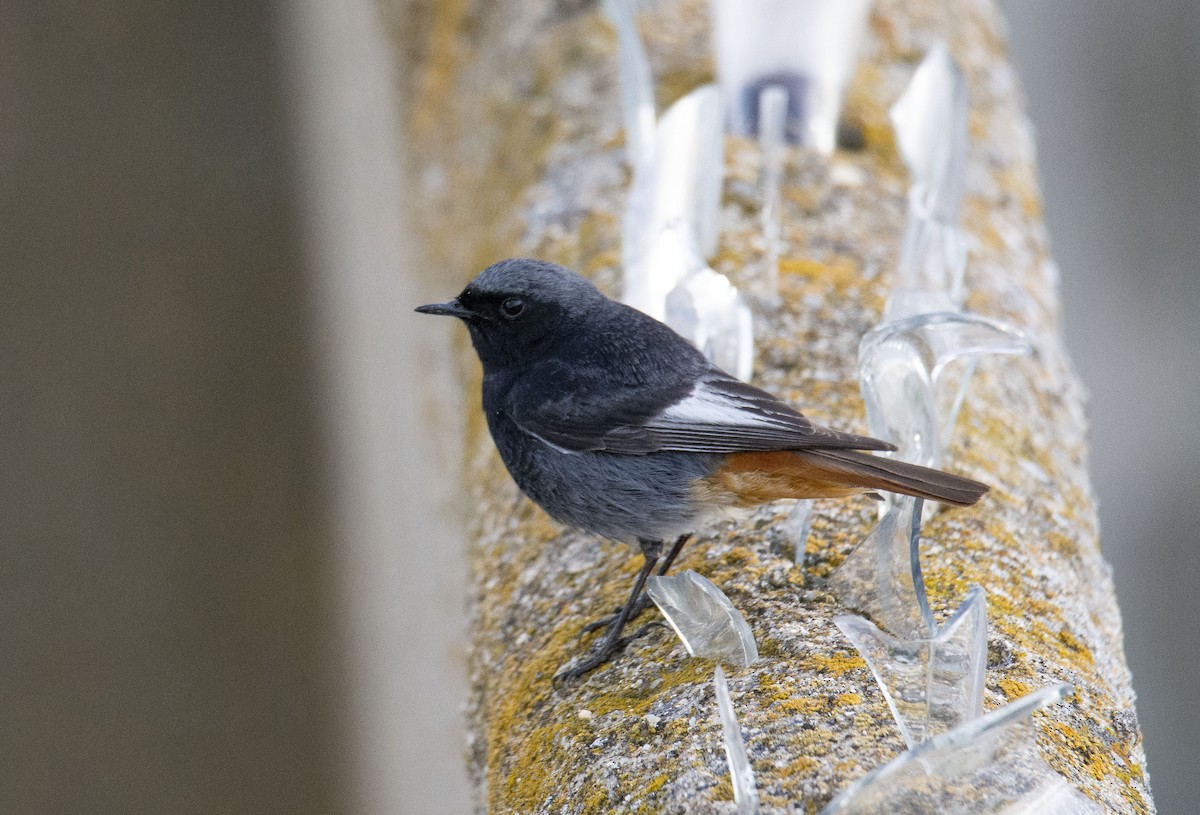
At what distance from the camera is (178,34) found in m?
5.11

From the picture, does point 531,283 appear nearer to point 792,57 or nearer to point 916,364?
point 916,364

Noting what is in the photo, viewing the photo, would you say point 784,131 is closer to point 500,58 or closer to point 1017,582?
point 500,58

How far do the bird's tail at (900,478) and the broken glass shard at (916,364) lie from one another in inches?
4.3

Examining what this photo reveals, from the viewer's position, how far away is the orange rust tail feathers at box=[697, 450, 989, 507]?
187cm

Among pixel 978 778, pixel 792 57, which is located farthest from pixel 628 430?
pixel 792 57

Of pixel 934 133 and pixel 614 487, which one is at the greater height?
pixel 934 133

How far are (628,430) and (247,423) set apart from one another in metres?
2.90

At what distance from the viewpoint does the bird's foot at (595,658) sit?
74.2 inches

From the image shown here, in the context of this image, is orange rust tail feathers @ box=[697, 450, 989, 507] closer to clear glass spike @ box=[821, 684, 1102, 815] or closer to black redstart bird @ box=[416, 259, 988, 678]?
black redstart bird @ box=[416, 259, 988, 678]

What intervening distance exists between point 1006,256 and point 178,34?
3940mm

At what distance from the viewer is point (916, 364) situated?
195cm

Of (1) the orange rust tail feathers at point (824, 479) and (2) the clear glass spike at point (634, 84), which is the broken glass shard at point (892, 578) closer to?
(1) the orange rust tail feathers at point (824, 479)

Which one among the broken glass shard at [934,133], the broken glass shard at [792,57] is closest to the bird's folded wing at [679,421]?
the broken glass shard at [934,133]

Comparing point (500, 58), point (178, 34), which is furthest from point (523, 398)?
point (178, 34)
